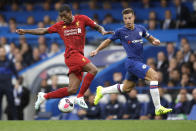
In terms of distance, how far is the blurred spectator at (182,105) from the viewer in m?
13.1

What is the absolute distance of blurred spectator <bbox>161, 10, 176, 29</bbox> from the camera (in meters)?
16.7

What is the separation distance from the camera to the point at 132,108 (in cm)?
1358

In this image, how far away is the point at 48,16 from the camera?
18.9 meters

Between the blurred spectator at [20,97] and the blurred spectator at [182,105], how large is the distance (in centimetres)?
456

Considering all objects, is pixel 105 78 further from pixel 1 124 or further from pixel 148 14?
pixel 1 124

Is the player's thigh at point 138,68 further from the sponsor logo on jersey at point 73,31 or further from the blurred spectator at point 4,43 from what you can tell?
the blurred spectator at point 4,43

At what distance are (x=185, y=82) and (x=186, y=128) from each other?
15.6 feet

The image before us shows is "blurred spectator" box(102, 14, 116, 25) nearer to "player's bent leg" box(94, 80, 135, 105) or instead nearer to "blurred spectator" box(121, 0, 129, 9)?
"blurred spectator" box(121, 0, 129, 9)

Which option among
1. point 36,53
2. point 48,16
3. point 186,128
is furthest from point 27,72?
point 186,128

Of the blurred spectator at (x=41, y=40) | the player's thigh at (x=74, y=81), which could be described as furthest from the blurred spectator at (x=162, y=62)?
the player's thigh at (x=74, y=81)

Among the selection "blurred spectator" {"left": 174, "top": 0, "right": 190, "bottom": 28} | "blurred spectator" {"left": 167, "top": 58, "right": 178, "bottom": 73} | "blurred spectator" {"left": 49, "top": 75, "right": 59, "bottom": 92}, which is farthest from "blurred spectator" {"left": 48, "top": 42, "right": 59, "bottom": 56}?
"blurred spectator" {"left": 167, "top": 58, "right": 178, "bottom": 73}

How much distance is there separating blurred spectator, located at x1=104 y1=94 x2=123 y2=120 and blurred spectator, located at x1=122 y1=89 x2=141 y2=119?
0.55 ft

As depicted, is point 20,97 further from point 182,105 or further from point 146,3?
point 146,3

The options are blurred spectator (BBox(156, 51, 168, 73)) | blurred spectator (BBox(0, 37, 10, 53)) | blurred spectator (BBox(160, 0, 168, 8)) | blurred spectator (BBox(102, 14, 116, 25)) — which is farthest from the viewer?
blurred spectator (BBox(160, 0, 168, 8))
